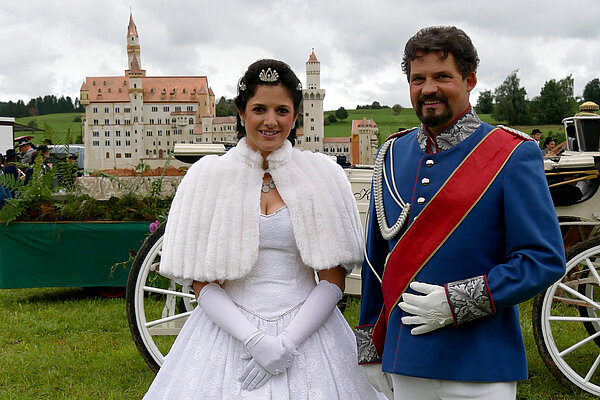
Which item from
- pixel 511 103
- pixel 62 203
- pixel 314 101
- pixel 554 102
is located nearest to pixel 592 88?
pixel 554 102

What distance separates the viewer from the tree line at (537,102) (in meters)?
37.8

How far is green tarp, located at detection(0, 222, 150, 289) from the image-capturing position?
473 cm

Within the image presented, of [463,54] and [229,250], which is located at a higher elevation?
[463,54]

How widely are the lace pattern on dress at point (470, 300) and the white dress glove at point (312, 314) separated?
533 mm

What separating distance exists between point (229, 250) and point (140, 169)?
3.08 meters

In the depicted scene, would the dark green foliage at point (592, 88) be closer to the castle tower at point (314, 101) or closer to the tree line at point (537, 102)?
the tree line at point (537, 102)

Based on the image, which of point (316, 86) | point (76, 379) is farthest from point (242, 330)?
point (316, 86)

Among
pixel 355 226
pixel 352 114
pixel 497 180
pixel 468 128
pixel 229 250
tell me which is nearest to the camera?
pixel 497 180

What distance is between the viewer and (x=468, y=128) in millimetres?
1659

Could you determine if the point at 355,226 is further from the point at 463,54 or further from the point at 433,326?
the point at 463,54

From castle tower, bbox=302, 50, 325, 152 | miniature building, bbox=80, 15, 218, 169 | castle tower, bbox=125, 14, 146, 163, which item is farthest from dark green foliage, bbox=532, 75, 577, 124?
castle tower, bbox=302, 50, 325, 152

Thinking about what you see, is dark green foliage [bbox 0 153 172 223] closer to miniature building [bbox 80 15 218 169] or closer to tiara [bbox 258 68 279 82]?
tiara [bbox 258 68 279 82]

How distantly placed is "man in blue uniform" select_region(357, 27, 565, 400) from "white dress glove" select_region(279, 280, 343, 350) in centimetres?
30

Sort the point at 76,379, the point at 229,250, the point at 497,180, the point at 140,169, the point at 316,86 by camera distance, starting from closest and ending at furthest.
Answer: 1. the point at 497,180
2. the point at 229,250
3. the point at 76,379
4. the point at 140,169
5. the point at 316,86
